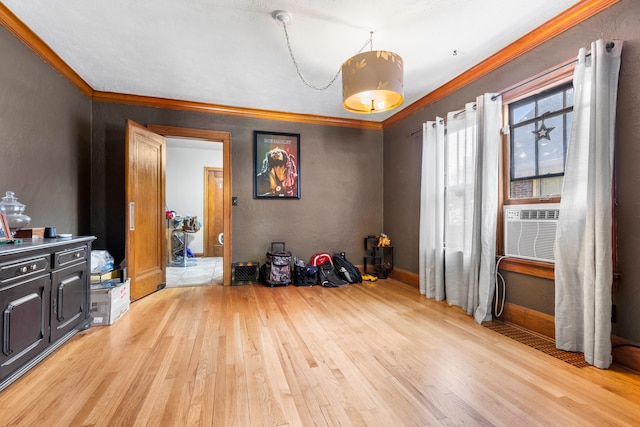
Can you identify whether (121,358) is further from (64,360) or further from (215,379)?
(215,379)

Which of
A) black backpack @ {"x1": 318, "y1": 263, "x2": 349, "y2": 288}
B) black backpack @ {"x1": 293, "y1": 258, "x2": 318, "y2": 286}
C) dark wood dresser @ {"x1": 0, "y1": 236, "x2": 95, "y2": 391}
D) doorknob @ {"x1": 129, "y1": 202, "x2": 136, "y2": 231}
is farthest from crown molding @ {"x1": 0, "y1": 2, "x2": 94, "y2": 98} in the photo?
black backpack @ {"x1": 318, "y1": 263, "x2": 349, "y2": 288}

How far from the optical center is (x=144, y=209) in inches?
147

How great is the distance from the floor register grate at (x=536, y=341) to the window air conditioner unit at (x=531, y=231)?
0.65 m

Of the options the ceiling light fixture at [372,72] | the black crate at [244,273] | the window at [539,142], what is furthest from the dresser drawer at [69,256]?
the window at [539,142]

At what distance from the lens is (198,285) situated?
427 cm

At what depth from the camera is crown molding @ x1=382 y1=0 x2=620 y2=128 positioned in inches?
85.3

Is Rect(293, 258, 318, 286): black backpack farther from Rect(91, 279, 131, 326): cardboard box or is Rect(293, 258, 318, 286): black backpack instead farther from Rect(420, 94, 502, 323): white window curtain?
Rect(91, 279, 131, 326): cardboard box

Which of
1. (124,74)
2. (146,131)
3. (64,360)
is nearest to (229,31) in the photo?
(124,74)

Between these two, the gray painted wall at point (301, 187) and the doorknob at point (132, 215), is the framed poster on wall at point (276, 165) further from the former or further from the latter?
the doorknob at point (132, 215)

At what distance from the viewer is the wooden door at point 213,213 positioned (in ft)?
23.3

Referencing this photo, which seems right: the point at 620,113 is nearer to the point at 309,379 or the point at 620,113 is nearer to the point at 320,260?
the point at 309,379

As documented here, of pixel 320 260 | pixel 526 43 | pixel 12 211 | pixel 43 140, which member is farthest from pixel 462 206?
pixel 43 140

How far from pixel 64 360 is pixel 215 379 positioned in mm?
1175

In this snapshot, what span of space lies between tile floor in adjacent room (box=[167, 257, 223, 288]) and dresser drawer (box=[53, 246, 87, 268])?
71.1 inches
